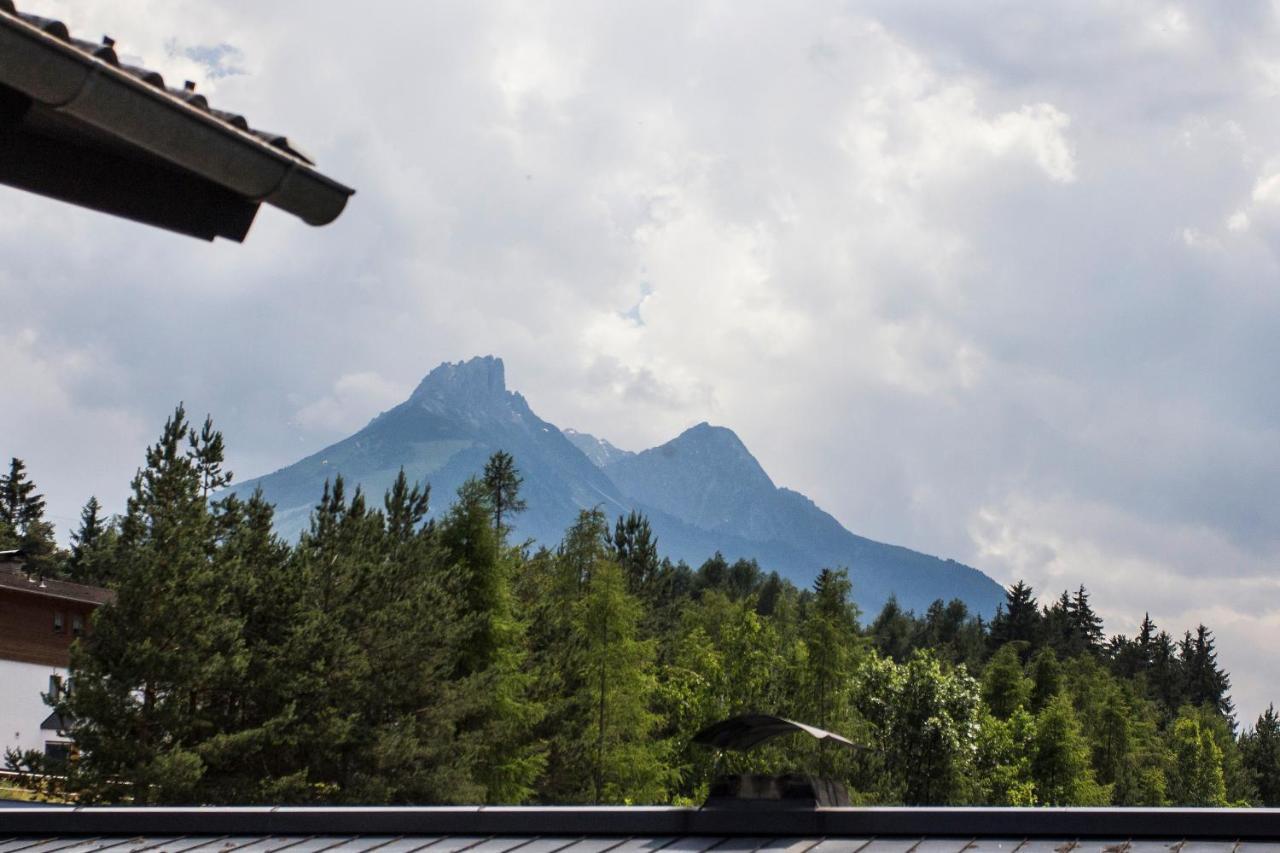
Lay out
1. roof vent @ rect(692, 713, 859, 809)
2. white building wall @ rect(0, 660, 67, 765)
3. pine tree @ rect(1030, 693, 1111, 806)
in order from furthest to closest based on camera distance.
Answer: pine tree @ rect(1030, 693, 1111, 806)
white building wall @ rect(0, 660, 67, 765)
roof vent @ rect(692, 713, 859, 809)

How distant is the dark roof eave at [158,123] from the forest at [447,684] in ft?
95.3

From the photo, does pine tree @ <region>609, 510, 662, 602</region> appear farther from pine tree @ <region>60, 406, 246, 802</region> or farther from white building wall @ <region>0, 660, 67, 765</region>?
pine tree @ <region>60, 406, 246, 802</region>

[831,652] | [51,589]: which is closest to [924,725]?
[831,652]

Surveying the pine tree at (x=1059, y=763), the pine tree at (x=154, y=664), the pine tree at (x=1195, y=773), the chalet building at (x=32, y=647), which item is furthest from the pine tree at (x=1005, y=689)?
the pine tree at (x=154, y=664)

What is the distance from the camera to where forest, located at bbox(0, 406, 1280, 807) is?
31547mm

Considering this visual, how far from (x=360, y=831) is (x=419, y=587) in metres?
30.1

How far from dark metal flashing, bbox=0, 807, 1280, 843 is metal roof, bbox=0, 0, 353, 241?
19.0 feet

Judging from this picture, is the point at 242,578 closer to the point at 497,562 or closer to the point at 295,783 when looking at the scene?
the point at 295,783

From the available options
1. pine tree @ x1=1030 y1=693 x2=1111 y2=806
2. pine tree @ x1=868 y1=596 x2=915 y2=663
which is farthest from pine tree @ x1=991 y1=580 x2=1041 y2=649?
pine tree @ x1=1030 y1=693 x2=1111 y2=806

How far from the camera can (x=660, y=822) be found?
361 inches

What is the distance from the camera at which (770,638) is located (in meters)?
59.3

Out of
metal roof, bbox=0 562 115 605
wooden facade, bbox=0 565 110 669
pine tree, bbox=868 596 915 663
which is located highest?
pine tree, bbox=868 596 915 663

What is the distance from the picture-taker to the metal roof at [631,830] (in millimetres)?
7969

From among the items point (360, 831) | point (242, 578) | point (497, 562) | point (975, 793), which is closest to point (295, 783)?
point (242, 578)
